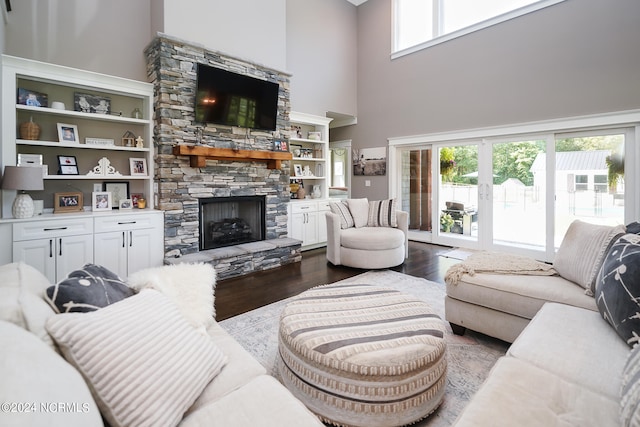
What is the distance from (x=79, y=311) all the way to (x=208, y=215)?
341 cm

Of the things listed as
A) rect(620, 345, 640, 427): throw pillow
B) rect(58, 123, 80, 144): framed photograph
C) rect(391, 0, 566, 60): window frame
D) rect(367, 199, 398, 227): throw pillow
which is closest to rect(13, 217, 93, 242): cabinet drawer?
rect(58, 123, 80, 144): framed photograph

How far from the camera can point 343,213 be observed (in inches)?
181

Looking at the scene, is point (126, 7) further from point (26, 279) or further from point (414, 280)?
point (414, 280)

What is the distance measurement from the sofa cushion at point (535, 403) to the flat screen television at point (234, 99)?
397 centimetres

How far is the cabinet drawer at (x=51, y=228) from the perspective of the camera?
2.89 meters

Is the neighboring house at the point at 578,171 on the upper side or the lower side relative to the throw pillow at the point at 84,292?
upper

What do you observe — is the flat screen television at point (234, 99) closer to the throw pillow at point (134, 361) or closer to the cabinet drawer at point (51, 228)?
the cabinet drawer at point (51, 228)

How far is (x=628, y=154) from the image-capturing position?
3.91m

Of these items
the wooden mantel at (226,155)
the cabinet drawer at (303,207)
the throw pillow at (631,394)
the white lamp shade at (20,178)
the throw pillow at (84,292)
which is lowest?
the throw pillow at (631,394)

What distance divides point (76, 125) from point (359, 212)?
12.4 feet

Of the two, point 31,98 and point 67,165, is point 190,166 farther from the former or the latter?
point 31,98

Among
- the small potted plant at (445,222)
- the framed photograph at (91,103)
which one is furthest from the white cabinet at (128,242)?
the small potted plant at (445,222)

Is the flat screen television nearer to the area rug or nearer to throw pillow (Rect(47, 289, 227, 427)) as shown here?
the area rug

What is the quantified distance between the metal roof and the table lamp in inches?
243
